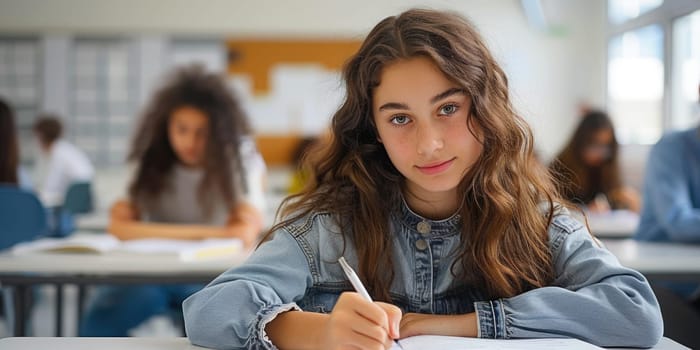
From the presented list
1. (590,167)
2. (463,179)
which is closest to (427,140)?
(463,179)

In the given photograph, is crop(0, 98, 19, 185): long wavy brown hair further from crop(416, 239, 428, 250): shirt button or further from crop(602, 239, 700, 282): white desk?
crop(416, 239, 428, 250): shirt button

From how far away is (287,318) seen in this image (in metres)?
1.18

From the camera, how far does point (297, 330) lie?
116cm

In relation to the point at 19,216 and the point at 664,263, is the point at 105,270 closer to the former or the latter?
the point at 19,216

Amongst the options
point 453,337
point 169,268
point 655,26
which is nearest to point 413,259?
point 453,337

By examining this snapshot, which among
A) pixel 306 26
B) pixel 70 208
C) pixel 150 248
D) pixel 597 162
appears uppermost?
pixel 306 26

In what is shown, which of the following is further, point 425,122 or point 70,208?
point 70,208

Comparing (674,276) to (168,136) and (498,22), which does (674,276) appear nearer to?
(168,136)

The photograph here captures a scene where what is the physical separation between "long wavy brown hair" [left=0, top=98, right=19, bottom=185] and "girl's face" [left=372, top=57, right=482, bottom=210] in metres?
3.20

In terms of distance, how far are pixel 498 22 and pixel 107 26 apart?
385cm

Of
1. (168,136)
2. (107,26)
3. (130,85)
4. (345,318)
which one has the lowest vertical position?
(345,318)

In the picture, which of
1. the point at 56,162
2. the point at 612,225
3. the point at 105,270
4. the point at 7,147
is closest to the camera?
the point at 105,270

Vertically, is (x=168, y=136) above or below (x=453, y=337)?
above

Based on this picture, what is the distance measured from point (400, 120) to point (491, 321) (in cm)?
36
